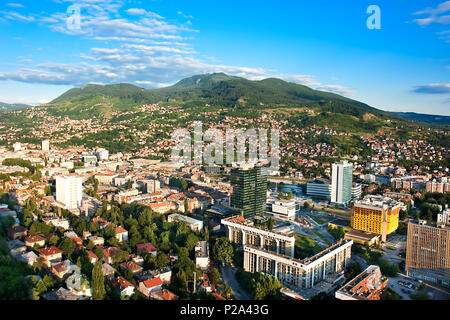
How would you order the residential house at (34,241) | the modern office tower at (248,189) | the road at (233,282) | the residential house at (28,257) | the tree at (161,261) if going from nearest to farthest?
the road at (233,282) < the residential house at (28,257) < the tree at (161,261) < the residential house at (34,241) < the modern office tower at (248,189)

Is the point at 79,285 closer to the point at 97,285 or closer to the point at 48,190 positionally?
the point at 97,285

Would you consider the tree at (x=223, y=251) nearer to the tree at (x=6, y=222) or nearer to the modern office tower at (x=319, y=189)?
the tree at (x=6, y=222)


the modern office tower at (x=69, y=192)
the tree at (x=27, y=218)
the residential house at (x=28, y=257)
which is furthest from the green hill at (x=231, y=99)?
the residential house at (x=28, y=257)

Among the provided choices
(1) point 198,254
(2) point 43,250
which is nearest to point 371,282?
(1) point 198,254

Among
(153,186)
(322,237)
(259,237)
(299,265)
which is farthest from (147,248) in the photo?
(153,186)

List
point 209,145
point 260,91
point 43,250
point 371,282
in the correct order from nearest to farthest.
→ point 371,282
point 43,250
point 209,145
point 260,91
